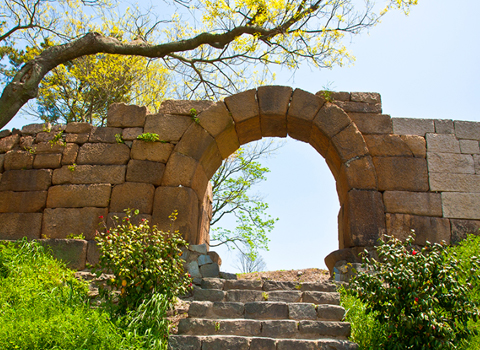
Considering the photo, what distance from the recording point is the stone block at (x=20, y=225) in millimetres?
6312

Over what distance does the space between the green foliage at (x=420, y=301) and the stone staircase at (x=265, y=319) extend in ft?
1.59

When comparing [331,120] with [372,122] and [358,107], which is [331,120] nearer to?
[358,107]

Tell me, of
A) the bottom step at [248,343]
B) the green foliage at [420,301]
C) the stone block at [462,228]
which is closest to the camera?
the green foliage at [420,301]

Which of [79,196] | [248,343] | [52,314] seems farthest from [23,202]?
[248,343]

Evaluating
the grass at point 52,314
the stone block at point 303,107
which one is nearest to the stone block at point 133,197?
the grass at point 52,314

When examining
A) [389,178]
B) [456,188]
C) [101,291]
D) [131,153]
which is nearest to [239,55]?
[131,153]

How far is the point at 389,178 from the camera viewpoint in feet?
20.7

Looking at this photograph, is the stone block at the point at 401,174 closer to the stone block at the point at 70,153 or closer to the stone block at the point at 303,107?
the stone block at the point at 303,107

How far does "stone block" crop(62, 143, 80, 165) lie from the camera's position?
6684 millimetres

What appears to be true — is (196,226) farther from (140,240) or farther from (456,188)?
(456,188)

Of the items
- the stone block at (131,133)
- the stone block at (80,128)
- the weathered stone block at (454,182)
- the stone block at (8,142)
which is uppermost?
the stone block at (80,128)

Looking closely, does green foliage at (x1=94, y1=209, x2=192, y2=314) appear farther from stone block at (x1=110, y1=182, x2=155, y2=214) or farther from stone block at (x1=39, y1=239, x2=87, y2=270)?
stone block at (x1=110, y1=182, x2=155, y2=214)

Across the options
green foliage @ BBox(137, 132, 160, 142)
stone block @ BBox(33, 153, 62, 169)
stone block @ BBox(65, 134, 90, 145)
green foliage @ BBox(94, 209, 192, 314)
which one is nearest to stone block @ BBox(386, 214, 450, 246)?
green foliage @ BBox(94, 209, 192, 314)

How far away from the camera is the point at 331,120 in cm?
657
